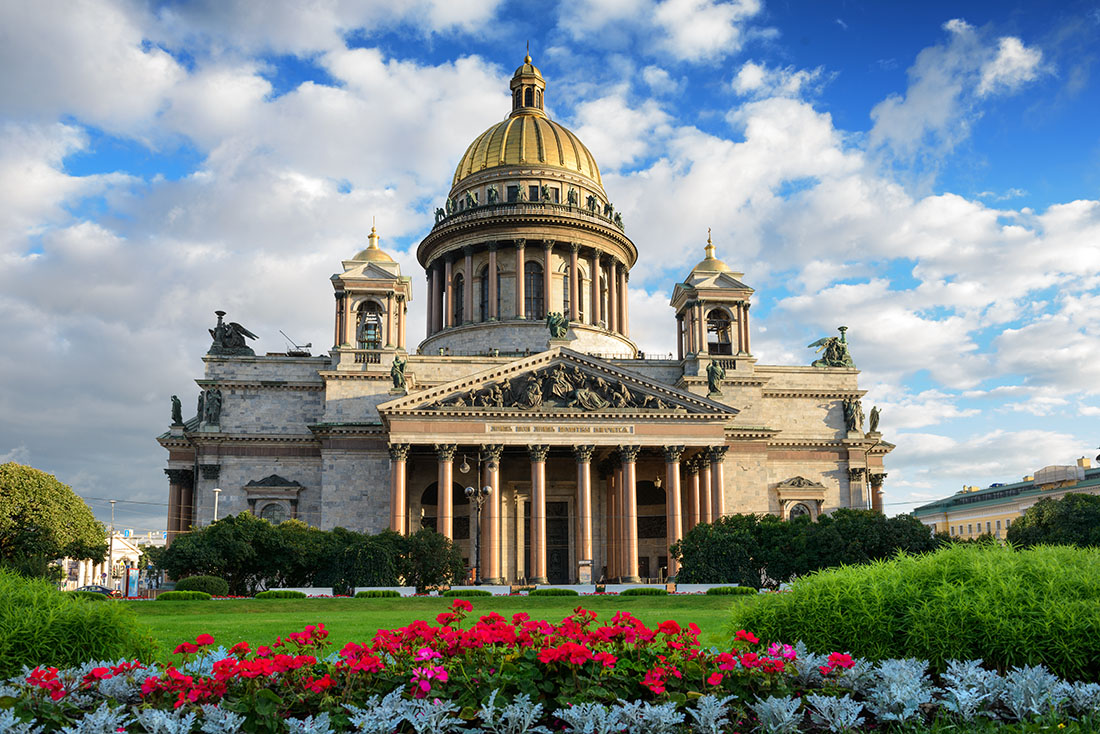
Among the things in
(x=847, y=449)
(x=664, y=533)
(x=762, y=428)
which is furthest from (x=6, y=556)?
(x=847, y=449)

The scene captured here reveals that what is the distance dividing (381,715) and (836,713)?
Answer: 4989 millimetres

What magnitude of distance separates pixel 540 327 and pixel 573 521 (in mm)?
17329

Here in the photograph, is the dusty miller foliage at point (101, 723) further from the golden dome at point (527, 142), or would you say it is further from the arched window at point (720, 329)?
the golden dome at point (527, 142)

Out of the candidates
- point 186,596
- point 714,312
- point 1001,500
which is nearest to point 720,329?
point 714,312

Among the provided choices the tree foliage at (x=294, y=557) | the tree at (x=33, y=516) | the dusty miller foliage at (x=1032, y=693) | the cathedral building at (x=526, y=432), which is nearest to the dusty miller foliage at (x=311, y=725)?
the dusty miller foliage at (x=1032, y=693)

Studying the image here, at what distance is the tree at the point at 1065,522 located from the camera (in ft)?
195

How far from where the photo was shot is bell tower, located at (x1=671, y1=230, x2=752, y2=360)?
223 ft

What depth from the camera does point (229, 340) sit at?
217ft

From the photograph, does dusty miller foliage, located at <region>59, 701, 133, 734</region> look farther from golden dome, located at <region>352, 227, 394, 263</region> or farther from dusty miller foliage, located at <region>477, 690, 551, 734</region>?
A: golden dome, located at <region>352, 227, 394, 263</region>

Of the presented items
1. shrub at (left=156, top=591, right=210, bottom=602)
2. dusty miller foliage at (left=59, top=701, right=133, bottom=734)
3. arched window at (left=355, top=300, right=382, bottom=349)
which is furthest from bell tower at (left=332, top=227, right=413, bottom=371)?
dusty miller foliage at (left=59, top=701, right=133, bottom=734)

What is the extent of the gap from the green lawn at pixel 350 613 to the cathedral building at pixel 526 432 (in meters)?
17.5

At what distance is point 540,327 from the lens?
74.5 metres

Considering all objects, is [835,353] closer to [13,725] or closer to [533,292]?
[533,292]

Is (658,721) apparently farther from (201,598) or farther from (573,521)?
(573,521)
